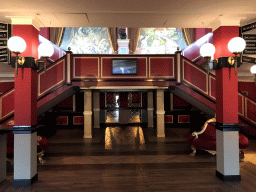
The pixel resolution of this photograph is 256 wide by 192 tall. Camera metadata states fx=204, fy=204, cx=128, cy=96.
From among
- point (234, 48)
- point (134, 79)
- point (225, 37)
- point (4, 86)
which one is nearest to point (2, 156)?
point (134, 79)

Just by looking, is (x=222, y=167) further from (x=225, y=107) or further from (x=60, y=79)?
(x=60, y=79)

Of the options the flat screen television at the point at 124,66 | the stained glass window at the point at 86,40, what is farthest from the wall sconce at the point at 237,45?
the stained glass window at the point at 86,40

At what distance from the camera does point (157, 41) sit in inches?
431

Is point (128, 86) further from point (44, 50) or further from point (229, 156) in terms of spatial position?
point (229, 156)

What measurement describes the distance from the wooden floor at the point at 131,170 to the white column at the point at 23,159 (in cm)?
16

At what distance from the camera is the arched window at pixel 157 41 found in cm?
1088

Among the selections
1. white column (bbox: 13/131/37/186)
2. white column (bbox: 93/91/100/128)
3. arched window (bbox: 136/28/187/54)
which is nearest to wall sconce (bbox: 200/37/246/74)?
white column (bbox: 13/131/37/186)

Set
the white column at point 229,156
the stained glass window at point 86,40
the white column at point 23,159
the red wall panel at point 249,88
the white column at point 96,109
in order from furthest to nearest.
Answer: the white column at point 96,109 < the stained glass window at point 86,40 < the red wall panel at point 249,88 < the white column at point 229,156 < the white column at point 23,159

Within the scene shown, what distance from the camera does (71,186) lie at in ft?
11.7

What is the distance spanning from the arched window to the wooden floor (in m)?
5.85

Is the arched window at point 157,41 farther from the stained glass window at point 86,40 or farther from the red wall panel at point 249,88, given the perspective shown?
the red wall panel at point 249,88

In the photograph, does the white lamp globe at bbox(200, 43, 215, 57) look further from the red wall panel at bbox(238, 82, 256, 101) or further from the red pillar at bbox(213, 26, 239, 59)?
the red wall panel at bbox(238, 82, 256, 101)

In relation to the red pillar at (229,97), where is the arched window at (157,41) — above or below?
above

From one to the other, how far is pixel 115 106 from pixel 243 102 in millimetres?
6808
